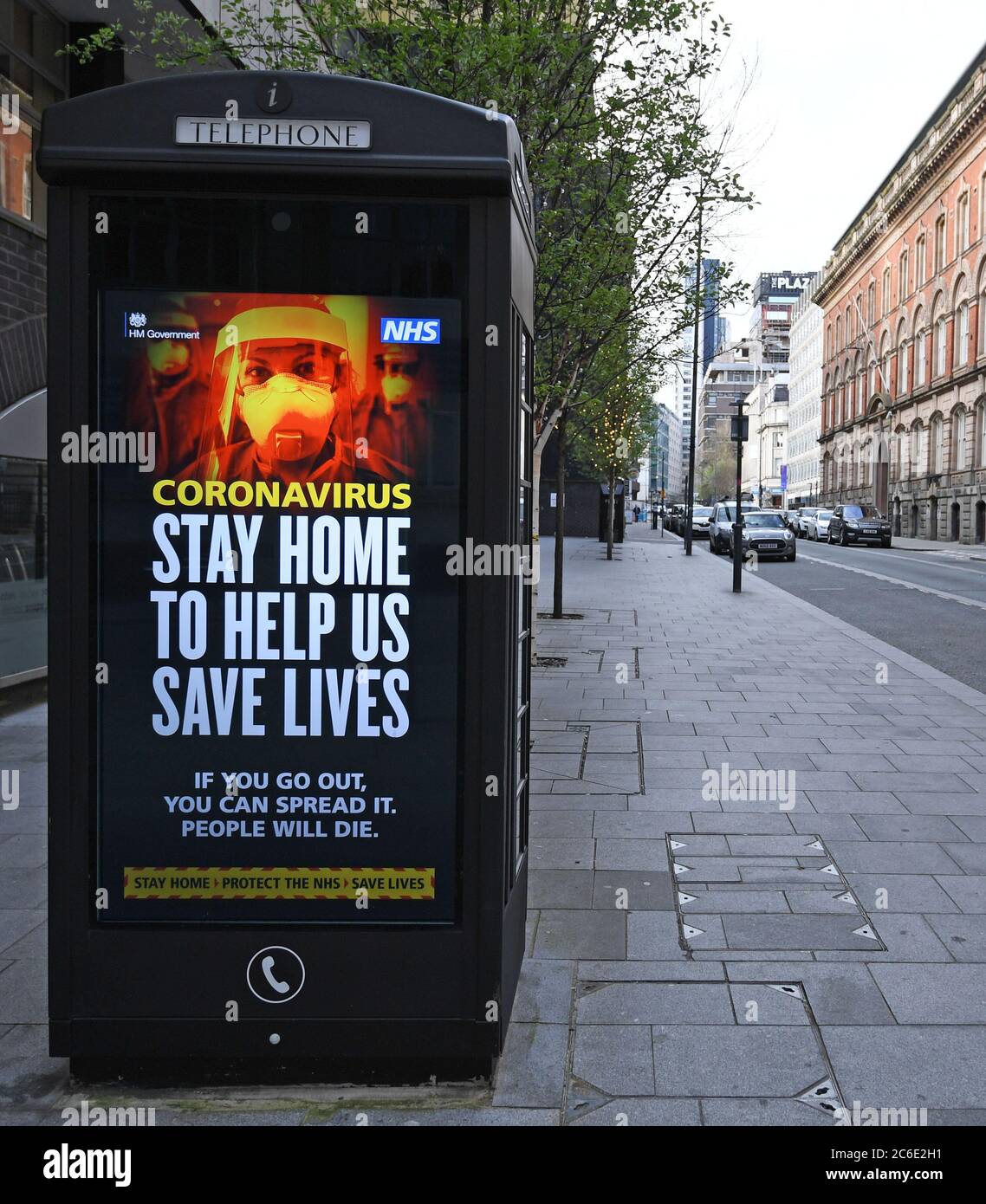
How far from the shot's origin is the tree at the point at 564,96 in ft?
32.4

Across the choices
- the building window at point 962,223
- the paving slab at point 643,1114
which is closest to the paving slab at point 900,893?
the paving slab at point 643,1114

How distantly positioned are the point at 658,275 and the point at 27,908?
1065 centimetres

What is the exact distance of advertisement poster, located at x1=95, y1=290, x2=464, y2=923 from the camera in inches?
130

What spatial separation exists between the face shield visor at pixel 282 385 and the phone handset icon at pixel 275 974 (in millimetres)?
1355

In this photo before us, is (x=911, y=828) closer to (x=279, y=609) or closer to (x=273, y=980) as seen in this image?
(x=273, y=980)

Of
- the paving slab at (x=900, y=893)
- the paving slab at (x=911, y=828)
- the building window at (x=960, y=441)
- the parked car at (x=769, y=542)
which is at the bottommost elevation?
the paving slab at (x=900, y=893)

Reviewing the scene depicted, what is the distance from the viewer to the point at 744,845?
19.5 ft

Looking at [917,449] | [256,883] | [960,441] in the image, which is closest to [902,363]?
[917,449]

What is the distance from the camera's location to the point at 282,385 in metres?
3.31

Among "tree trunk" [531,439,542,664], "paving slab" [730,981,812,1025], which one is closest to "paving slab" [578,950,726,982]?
"paving slab" [730,981,812,1025]

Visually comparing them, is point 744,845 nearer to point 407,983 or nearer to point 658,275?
point 407,983

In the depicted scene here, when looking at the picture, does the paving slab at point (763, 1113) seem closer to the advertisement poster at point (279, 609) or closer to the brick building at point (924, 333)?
the advertisement poster at point (279, 609)

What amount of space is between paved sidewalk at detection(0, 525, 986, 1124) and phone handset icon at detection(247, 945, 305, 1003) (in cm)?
29
